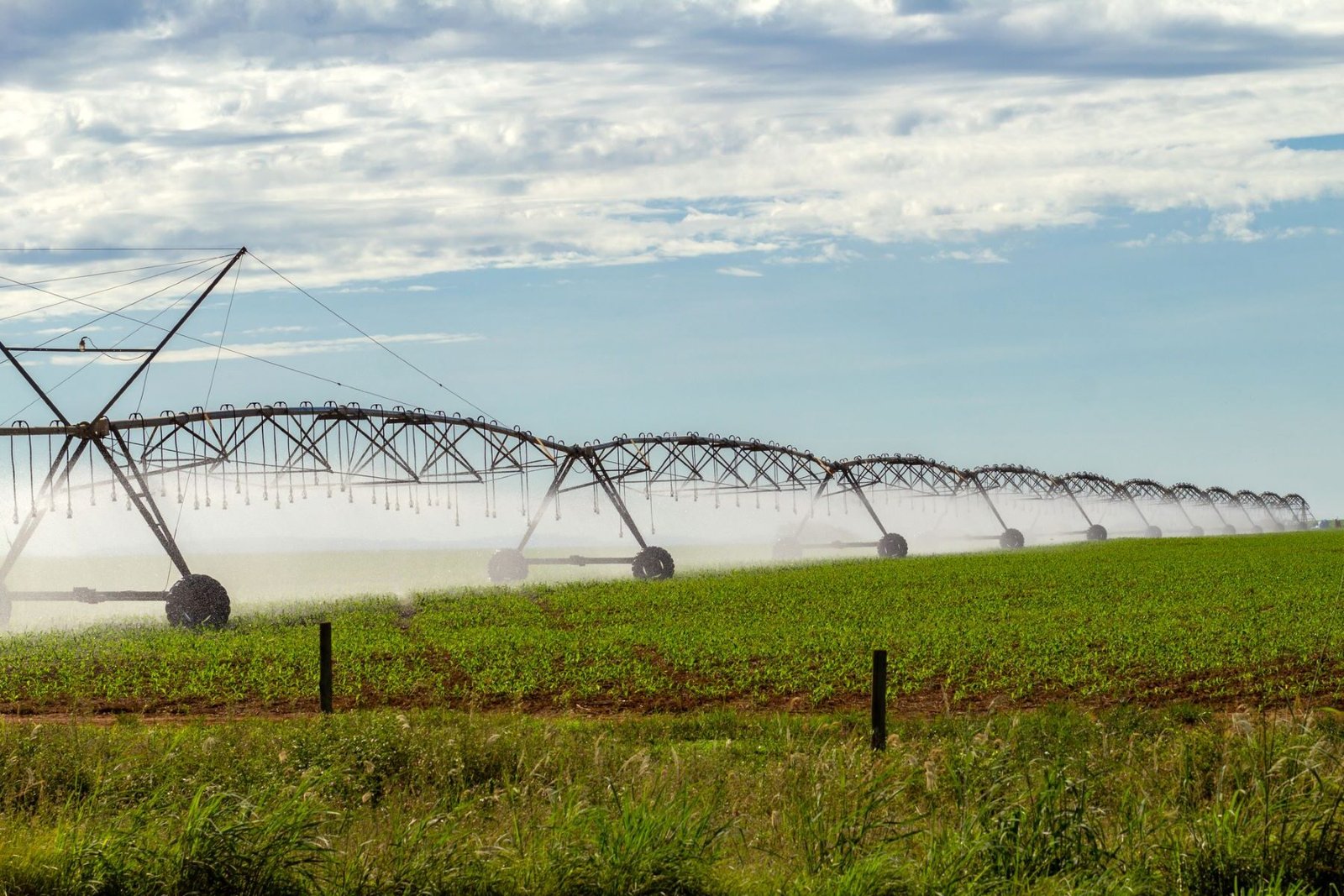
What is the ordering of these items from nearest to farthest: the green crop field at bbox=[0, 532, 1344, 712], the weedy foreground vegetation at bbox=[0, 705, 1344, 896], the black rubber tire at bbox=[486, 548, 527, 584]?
the weedy foreground vegetation at bbox=[0, 705, 1344, 896], the green crop field at bbox=[0, 532, 1344, 712], the black rubber tire at bbox=[486, 548, 527, 584]

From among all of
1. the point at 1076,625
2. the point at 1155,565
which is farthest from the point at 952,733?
the point at 1155,565

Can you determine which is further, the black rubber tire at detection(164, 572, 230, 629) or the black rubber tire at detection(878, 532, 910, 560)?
the black rubber tire at detection(878, 532, 910, 560)

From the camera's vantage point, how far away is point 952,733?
13867 mm

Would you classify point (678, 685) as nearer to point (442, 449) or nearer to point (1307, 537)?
point (442, 449)

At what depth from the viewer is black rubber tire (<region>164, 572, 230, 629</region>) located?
30500 mm

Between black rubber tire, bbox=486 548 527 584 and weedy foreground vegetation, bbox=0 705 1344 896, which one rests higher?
black rubber tire, bbox=486 548 527 584

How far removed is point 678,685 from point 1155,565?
35.0 meters

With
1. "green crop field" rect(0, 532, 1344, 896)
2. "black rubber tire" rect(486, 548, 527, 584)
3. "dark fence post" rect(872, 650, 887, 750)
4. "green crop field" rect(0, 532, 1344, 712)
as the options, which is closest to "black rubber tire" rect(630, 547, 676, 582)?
"black rubber tire" rect(486, 548, 527, 584)

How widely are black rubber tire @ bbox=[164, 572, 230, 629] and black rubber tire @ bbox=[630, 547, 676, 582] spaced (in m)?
20.5

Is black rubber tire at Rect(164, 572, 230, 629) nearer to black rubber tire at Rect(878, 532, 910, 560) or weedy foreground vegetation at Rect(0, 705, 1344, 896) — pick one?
weedy foreground vegetation at Rect(0, 705, 1344, 896)

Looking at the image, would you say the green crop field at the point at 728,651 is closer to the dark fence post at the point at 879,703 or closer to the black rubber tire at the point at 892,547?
the dark fence post at the point at 879,703

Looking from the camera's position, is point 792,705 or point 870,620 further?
point 870,620

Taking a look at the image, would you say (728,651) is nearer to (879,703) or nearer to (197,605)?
(879,703)

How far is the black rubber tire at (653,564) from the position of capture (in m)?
49.3
